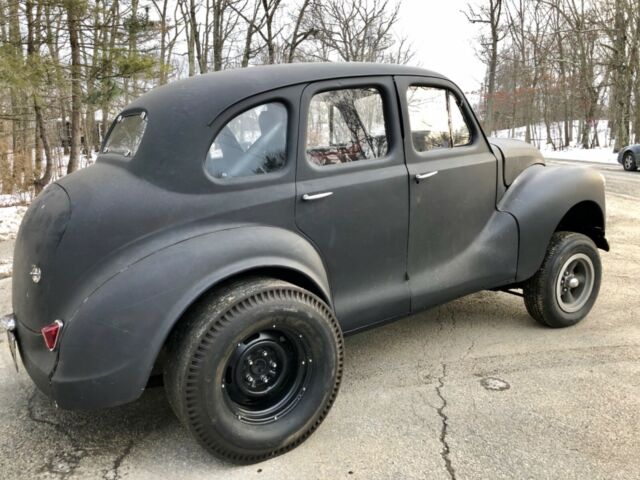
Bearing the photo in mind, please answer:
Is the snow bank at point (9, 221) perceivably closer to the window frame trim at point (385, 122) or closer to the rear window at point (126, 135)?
the rear window at point (126, 135)

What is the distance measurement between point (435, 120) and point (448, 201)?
0.56 metres

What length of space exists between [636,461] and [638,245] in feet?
16.5

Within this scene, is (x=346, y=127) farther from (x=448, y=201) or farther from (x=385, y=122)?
(x=448, y=201)

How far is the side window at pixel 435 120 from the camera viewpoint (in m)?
3.30

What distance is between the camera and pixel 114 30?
11055 millimetres

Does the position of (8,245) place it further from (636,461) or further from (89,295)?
(636,461)

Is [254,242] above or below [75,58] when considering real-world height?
below

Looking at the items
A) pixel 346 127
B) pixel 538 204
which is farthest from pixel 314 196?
pixel 538 204

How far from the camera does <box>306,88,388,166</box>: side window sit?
292 cm

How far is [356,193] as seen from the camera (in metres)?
2.93

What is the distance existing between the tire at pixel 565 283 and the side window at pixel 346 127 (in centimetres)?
168

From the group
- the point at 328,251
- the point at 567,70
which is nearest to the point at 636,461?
the point at 328,251

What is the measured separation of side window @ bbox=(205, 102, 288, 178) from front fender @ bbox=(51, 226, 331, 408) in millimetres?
565

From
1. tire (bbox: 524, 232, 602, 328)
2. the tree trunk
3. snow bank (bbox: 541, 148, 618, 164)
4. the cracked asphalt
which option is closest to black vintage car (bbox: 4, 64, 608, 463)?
the cracked asphalt
